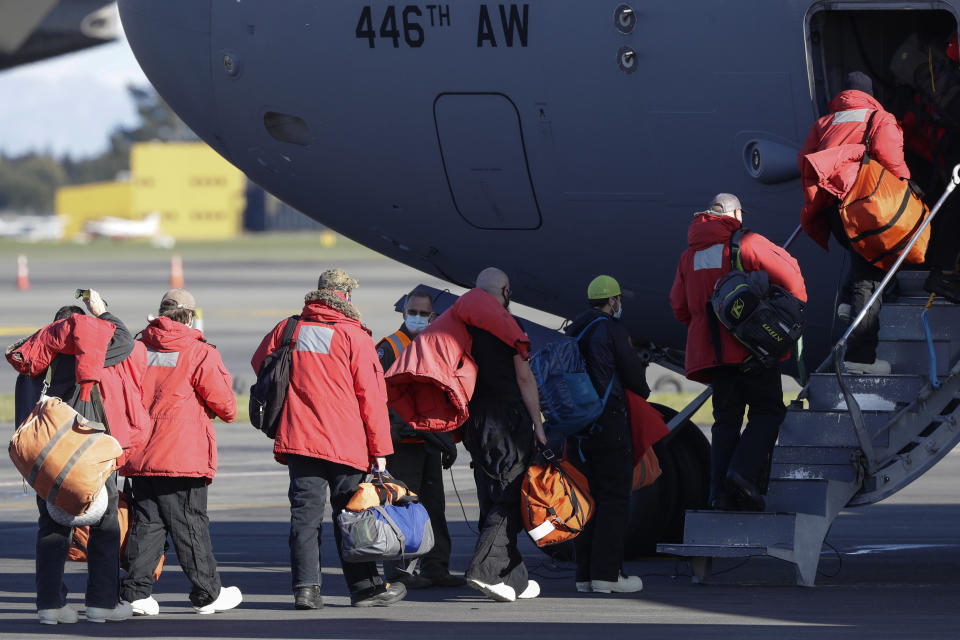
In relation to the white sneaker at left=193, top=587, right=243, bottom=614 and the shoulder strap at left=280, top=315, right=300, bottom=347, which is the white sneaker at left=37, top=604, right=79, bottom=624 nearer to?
the white sneaker at left=193, top=587, right=243, bottom=614

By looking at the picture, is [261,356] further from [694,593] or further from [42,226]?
[42,226]

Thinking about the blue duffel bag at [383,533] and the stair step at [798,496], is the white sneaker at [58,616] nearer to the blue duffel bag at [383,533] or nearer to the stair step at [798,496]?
the blue duffel bag at [383,533]

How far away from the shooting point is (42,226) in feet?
504

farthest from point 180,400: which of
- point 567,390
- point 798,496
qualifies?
point 798,496

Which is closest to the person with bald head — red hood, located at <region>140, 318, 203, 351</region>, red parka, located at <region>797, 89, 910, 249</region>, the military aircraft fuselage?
red hood, located at <region>140, 318, 203, 351</region>

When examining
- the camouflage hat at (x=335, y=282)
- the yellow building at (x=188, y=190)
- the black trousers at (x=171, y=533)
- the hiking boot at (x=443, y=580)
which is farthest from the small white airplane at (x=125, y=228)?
the black trousers at (x=171, y=533)

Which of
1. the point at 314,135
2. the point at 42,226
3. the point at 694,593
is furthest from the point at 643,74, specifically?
the point at 42,226

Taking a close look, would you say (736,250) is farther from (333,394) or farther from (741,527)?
(333,394)

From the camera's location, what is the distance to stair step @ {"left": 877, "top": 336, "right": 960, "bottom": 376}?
997 centimetres

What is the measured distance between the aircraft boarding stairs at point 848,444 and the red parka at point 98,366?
314 cm

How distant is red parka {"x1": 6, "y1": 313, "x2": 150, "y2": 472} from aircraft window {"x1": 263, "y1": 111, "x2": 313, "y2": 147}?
2.99m

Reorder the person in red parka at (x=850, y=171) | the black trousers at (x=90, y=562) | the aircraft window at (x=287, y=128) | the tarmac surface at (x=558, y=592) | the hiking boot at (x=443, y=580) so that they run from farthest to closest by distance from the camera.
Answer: the aircraft window at (x=287, y=128) < the hiking boot at (x=443, y=580) < the person in red parka at (x=850, y=171) < the black trousers at (x=90, y=562) < the tarmac surface at (x=558, y=592)

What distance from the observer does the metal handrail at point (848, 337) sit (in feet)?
31.3

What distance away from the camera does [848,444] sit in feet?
32.6
